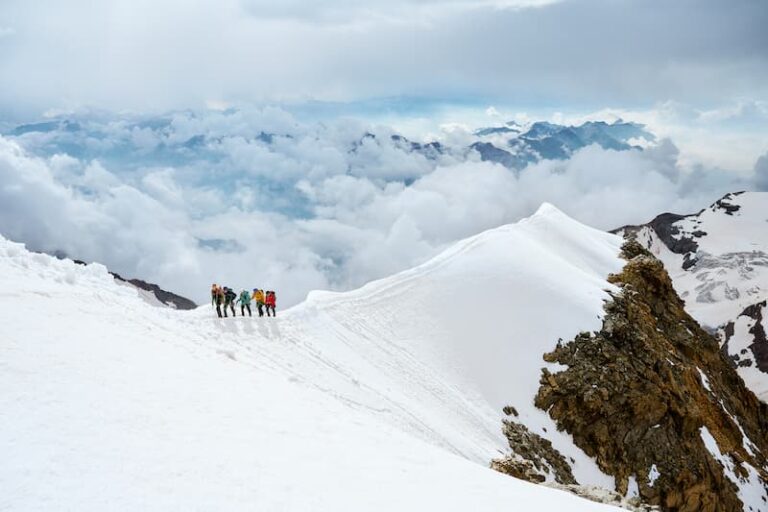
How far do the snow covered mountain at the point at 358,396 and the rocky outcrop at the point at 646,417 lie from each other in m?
0.19

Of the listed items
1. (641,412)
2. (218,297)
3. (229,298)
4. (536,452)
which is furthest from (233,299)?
(641,412)

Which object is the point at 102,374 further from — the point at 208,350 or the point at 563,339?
the point at 563,339

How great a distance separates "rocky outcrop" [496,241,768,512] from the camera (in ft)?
119

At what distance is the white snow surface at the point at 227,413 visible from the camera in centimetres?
984

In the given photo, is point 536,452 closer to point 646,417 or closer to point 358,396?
point 646,417

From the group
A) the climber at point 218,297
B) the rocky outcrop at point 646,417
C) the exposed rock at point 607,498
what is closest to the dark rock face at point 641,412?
the rocky outcrop at point 646,417

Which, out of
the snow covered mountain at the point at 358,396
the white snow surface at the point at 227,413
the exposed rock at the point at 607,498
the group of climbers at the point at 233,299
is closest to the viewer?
the white snow surface at the point at 227,413

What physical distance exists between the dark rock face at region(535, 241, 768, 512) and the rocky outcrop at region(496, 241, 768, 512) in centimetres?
7

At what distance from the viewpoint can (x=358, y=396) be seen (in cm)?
2536

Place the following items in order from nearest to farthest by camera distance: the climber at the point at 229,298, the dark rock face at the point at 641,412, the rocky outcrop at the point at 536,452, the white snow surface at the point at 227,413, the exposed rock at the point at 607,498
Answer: the white snow surface at the point at 227,413 < the exposed rock at the point at 607,498 < the climber at the point at 229,298 < the rocky outcrop at the point at 536,452 < the dark rock face at the point at 641,412

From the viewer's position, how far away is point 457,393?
1375 inches

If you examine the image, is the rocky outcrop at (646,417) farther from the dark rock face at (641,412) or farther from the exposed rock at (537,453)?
the exposed rock at (537,453)

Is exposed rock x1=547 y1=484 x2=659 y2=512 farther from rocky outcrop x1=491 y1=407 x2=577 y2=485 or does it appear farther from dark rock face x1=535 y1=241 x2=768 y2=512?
dark rock face x1=535 y1=241 x2=768 y2=512

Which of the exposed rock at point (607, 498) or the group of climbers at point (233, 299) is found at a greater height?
the group of climbers at point (233, 299)
